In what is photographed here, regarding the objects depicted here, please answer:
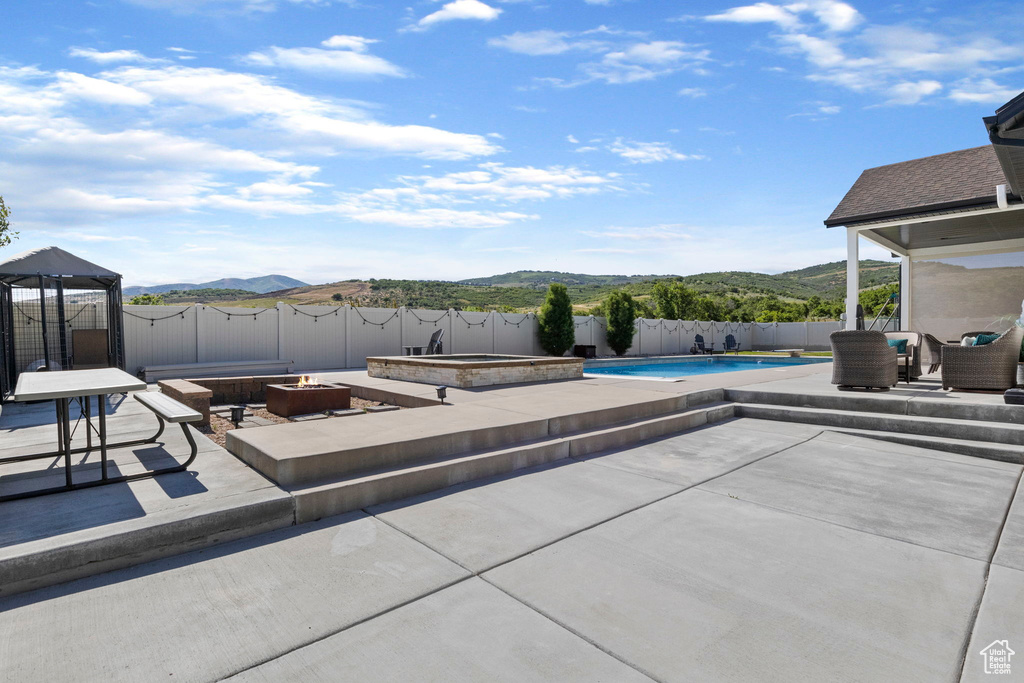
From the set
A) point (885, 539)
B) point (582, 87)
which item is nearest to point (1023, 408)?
point (885, 539)

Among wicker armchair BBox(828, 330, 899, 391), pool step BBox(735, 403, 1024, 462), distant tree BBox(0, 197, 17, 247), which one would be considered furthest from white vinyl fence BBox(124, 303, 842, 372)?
wicker armchair BBox(828, 330, 899, 391)

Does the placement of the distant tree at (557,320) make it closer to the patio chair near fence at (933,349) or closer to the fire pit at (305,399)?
the patio chair near fence at (933,349)

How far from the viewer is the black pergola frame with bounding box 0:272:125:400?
7059mm

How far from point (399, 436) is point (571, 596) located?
2045 mm

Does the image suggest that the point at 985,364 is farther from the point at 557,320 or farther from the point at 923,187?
the point at 557,320

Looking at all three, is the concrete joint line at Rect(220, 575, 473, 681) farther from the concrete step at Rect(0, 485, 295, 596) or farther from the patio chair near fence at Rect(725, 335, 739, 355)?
the patio chair near fence at Rect(725, 335, 739, 355)

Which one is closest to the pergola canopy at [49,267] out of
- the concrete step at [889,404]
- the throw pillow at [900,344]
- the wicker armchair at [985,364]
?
the concrete step at [889,404]

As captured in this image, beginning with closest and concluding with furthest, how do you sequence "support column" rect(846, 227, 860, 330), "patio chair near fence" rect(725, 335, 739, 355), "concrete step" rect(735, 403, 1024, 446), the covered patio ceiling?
"concrete step" rect(735, 403, 1024, 446) → the covered patio ceiling → "support column" rect(846, 227, 860, 330) → "patio chair near fence" rect(725, 335, 739, 355)

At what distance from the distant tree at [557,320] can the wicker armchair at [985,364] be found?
11.9 metres

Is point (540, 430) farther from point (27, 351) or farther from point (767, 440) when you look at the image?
point (27, 351)

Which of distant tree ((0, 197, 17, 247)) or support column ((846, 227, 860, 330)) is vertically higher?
distant tree ((0, 197, 17, 247))

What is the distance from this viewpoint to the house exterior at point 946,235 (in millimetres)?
9148

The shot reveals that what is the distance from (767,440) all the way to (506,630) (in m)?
4.23

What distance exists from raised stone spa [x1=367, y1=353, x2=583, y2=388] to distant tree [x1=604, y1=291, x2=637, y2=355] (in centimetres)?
1096
